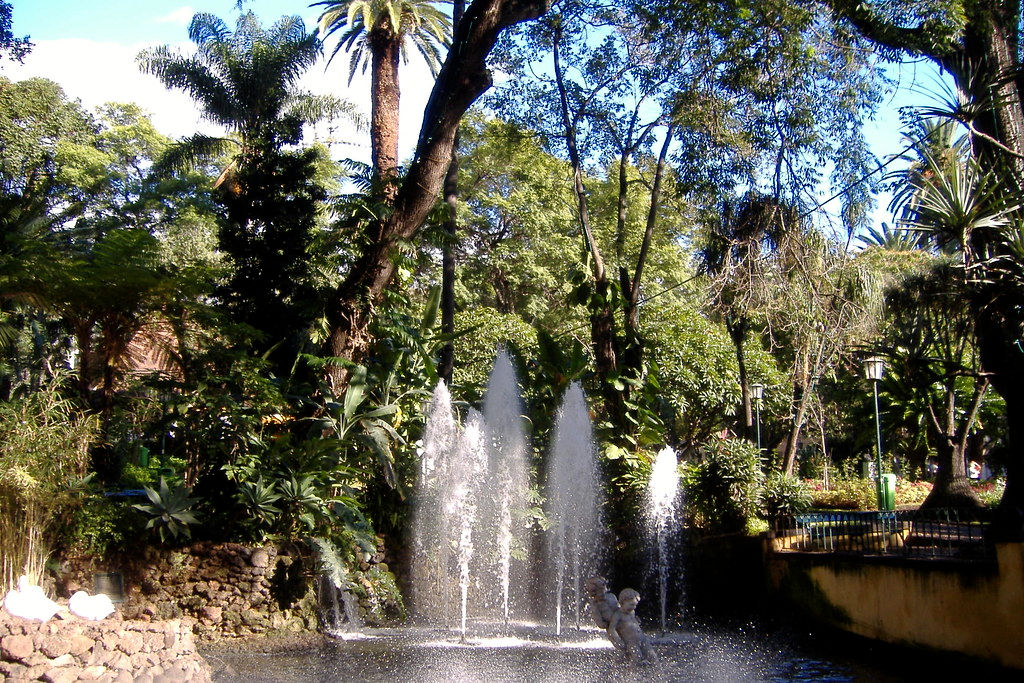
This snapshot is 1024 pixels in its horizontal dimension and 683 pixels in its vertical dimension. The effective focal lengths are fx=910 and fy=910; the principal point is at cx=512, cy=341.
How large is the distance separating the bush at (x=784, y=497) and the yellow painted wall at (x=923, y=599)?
109cm

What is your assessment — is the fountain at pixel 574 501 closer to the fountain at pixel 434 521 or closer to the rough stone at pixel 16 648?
the fountain at pixel 434 521

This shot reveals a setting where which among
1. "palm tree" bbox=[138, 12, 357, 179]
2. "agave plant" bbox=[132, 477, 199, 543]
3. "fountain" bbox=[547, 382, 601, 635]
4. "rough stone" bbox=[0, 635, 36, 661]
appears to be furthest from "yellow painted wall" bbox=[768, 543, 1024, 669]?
"palm tree" bbox=[138, 12, 357, 179]

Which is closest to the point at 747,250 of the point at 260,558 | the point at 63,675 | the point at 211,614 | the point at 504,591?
the point at 504,591

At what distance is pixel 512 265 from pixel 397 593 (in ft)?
44.4

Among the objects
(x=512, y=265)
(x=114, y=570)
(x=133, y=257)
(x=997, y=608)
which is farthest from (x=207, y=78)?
(x=997, y=608)

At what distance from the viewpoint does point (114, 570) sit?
11195mm

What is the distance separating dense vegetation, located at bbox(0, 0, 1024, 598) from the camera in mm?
11273

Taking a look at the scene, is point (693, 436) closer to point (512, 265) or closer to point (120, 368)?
point (512, 265)

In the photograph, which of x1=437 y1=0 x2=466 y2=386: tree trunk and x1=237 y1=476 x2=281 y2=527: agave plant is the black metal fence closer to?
x1=437 y1=0 x2=466 y2=386: tree trunk

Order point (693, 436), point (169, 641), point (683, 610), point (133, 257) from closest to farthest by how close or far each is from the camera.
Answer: point (169, 641) < point (133, 257) < point (683, 610) < point (693, 436)

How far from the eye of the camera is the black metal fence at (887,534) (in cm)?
997

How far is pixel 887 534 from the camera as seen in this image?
1148 centimetres

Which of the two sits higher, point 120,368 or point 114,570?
point 120,368

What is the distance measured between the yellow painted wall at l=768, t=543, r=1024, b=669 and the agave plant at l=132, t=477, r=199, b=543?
8071mm
